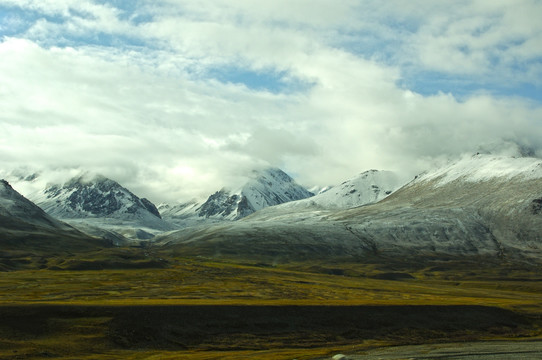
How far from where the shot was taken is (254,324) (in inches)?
4355

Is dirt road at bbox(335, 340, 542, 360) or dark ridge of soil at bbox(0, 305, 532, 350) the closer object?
dirt road at bbox(335, 340, 542, 360)

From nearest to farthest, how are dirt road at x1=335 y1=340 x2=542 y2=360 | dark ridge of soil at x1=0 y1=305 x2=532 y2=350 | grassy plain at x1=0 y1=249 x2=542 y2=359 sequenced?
grassy plain at x1=0 y1=249 x2=542 y2=359
dirt road at x1=335 y1=340 x2=542 y2=360
dark ridge of soil at x1=0 y1=305 x2=532 y2=350

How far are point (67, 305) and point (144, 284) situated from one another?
68.7 m

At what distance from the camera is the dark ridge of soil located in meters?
96.9

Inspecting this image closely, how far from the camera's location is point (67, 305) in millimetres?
104750

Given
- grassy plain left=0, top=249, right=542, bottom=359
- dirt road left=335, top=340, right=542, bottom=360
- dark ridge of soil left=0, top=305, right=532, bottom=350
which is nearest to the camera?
grassy plain left=0, top=249, right=542, bottom=359

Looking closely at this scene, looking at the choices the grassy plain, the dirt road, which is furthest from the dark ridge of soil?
the dirt road

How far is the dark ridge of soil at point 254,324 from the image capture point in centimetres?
9688

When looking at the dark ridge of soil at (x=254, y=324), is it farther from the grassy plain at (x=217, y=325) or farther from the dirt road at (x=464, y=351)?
the dirt road at (x=464, y=351)

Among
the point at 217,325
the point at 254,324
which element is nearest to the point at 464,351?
the point at 254,324

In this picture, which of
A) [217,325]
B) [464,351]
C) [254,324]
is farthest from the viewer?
[254,324]

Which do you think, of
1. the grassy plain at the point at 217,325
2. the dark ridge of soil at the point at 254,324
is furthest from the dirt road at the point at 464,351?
the dark ridge of soil at the point at 254,324

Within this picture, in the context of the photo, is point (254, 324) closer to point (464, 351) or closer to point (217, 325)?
point (217, 325)

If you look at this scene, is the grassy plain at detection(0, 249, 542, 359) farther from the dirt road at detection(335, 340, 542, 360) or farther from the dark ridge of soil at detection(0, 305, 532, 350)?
the dirt road at detection(335, 340, 542, 360)
